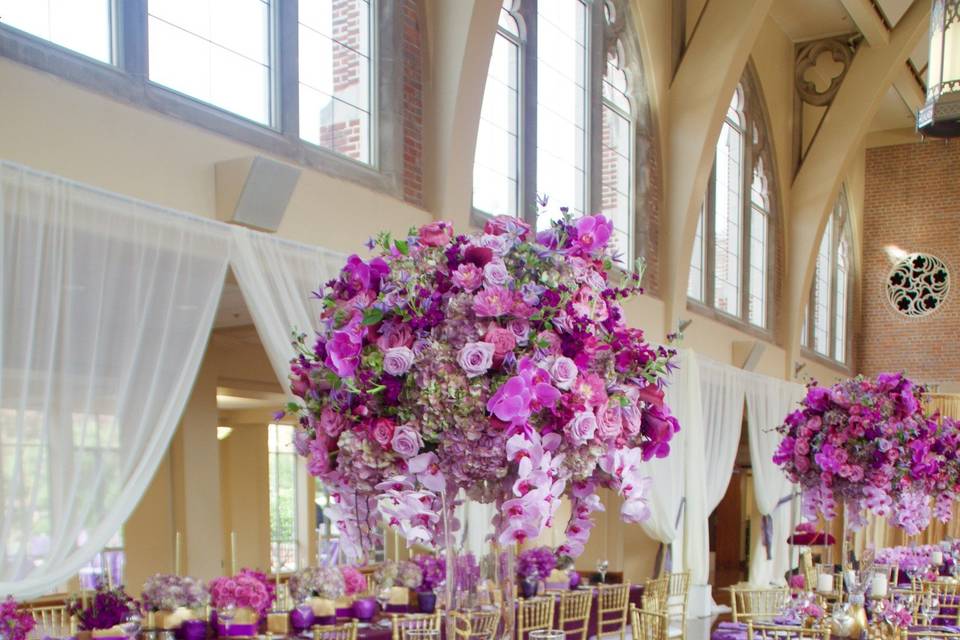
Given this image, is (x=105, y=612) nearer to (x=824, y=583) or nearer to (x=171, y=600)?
Result: (x=171, y=600)

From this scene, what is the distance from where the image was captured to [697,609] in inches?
487

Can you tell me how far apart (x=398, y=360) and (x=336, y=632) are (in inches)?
172

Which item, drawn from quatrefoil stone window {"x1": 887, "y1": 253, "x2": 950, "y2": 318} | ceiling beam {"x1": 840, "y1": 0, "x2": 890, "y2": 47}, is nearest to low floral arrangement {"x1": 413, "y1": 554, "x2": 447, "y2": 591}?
ceiling beam {"x1": 840, "y1": 0, "x2": 890, "y2": 47}

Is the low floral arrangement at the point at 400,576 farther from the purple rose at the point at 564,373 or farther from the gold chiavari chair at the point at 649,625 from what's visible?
the purple rose at the point at 564,373

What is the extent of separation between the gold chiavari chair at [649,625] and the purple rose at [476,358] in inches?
165

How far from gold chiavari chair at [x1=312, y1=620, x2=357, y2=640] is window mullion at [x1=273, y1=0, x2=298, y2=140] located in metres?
3.49

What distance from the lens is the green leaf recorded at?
2.27 metres

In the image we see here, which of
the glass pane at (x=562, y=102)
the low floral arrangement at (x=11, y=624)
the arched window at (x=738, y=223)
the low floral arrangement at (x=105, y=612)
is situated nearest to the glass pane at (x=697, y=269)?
the arched window at (x=738, y=223)

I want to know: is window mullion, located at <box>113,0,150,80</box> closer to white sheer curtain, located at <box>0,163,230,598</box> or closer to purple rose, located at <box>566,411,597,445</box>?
white sheer curtain, located at <box>0,163,230,598</box>

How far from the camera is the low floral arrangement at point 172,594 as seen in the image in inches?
247

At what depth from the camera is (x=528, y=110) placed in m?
11.0

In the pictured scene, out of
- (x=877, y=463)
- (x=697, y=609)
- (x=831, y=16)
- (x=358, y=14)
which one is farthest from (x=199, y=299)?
(x=831, y=16)

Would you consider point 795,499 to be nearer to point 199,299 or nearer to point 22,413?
point 199,299

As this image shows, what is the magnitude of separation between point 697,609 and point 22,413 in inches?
361
